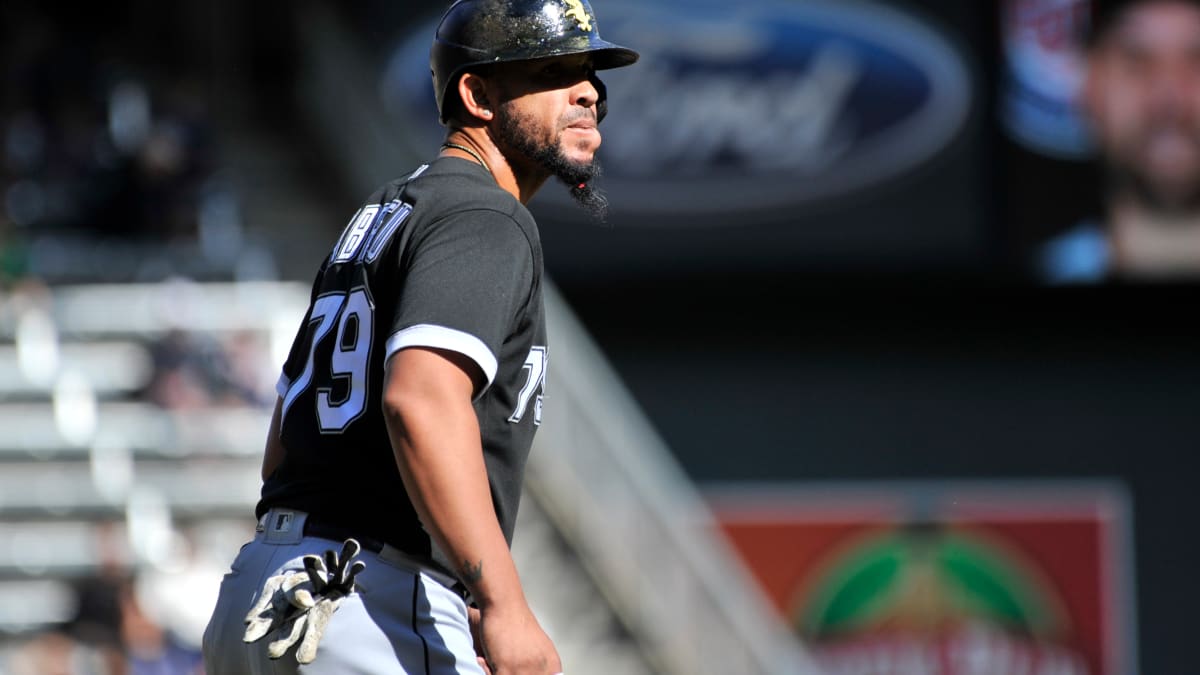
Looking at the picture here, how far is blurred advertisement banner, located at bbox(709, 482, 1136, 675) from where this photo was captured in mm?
15469

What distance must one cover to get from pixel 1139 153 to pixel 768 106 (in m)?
3.29

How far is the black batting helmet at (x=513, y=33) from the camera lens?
333cm

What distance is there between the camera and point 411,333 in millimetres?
2990

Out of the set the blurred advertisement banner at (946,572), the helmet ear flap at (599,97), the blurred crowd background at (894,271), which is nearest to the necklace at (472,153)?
the helmet ear flap at (599,97)

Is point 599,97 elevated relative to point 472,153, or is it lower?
elevated

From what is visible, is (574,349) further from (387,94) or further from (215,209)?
(387,94)

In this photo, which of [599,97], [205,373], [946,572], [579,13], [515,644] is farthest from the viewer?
[946,572]

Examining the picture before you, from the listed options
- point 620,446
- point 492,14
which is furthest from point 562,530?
point 492,14

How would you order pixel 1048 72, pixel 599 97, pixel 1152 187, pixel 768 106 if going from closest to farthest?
pixel 599 97
pixel 1152 187
pixel 1048 72
pixel 768 106

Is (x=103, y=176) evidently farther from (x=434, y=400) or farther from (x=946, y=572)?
(x=434, y=400)

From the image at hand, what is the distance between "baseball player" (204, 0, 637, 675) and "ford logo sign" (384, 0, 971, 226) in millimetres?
12773

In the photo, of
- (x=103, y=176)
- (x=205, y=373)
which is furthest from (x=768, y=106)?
(x=205, y=373)

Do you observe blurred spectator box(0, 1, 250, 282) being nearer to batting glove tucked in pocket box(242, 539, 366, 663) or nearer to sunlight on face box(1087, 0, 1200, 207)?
sunlight on face box(1087, 0, 1200, 207)

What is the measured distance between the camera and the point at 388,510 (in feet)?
10.4
